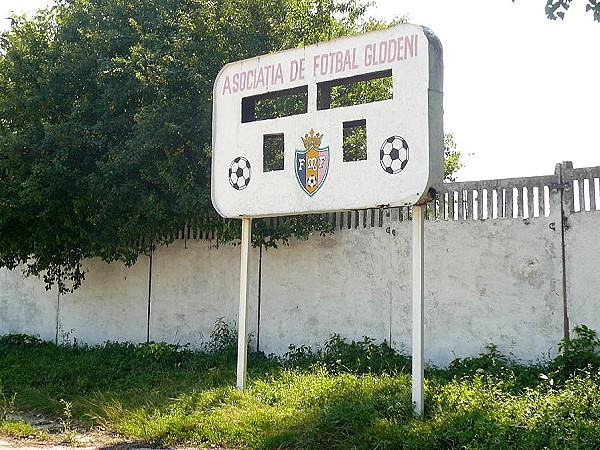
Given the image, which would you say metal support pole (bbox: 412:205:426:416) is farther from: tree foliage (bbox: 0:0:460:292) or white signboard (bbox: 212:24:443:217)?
tree foliage (bbox: 0:0:460:292)

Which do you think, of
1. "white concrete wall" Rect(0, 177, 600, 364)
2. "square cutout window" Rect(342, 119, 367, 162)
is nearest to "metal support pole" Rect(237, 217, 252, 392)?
"white concrete wall" Rect(0, 177, 600, 364)

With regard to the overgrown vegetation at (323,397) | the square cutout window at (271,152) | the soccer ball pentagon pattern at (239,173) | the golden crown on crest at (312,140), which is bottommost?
the overgrown vegetation at (323,397)

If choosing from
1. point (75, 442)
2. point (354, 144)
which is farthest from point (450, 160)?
point (75, 442)

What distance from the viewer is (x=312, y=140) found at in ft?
24.4

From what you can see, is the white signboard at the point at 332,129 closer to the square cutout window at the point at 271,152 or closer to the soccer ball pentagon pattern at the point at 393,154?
the soccer ball pentagon pattern at the point at 393,154

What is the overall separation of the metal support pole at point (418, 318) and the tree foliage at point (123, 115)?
3.12m

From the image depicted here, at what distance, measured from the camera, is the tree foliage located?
9.80 m

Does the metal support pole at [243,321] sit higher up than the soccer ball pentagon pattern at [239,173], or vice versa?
the soccer ball pentagon pattern at [239,173]

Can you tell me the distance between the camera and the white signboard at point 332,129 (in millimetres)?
6625

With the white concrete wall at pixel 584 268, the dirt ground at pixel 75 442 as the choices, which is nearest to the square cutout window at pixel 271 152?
the white concrete wall at pixel 584 268

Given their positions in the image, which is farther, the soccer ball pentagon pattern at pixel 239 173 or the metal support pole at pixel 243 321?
the soccer ball pentagon pattern at pixel 239 173

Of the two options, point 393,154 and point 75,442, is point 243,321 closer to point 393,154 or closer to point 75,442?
point 75,442

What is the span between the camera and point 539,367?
25.1 feet

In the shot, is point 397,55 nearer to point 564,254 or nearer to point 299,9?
point 564,254
